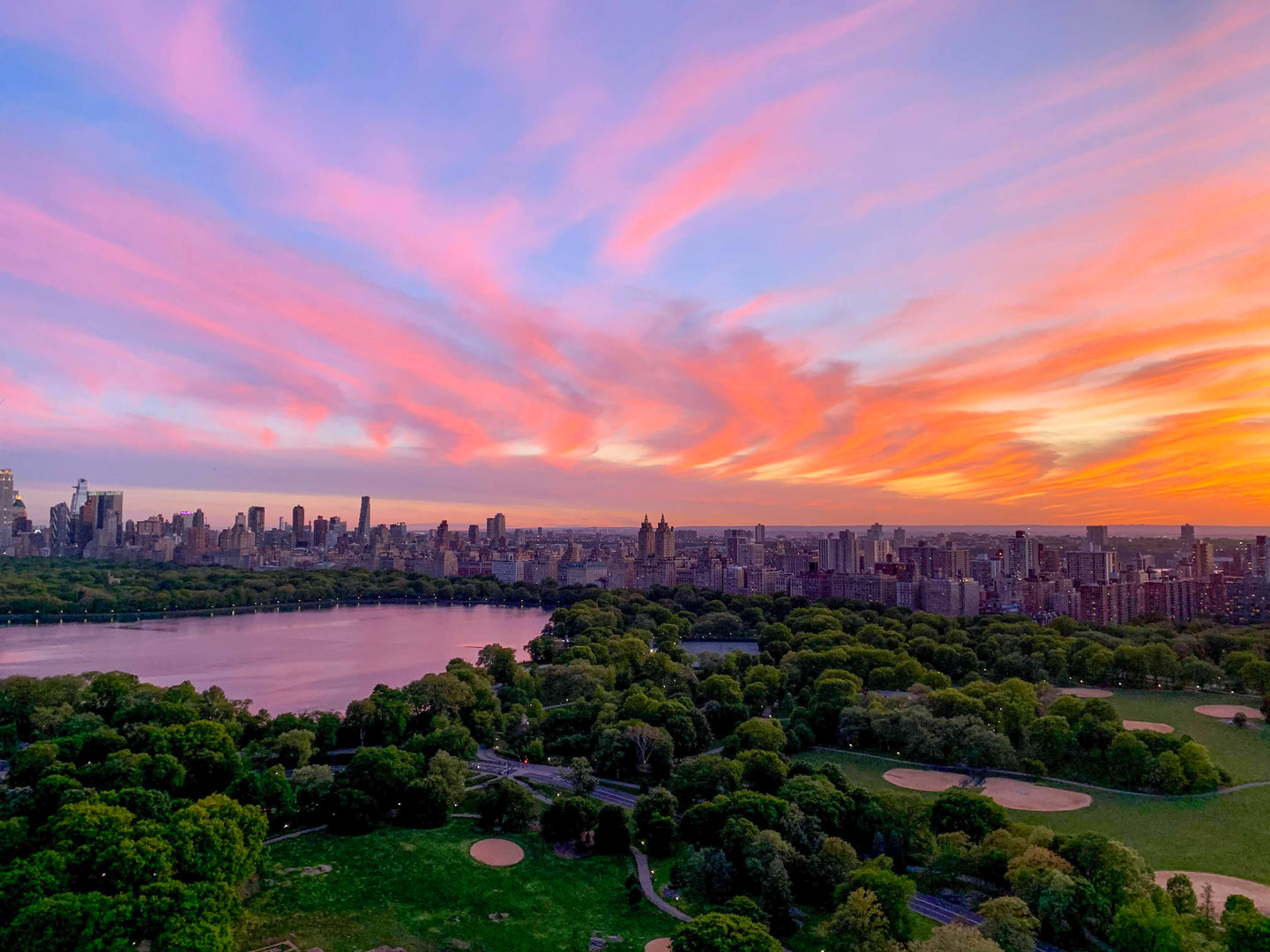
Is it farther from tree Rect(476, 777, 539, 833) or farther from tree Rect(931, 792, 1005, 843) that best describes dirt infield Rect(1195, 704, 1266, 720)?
tree Rect(476, 777, 539, 833)

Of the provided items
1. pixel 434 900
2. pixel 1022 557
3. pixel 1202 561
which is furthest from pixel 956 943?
pixel 1022 557

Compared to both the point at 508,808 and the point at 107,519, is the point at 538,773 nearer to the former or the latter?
the point at 508,808

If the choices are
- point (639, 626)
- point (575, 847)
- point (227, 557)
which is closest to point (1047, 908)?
point (575, 847)

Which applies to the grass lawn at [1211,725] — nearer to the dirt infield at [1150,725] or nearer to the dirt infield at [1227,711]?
the dirt infield at [1150,725]

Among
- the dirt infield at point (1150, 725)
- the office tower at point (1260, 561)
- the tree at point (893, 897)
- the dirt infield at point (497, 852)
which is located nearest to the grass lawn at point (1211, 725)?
the dirt infield at point (1150, 725)

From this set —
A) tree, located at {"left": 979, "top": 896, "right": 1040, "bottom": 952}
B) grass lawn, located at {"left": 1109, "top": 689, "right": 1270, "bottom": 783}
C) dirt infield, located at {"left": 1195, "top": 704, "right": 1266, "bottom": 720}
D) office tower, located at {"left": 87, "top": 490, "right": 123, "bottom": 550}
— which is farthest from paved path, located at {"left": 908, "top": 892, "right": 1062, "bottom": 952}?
office tower, located at {"left": 87, "top": 490, "right": 123, "bottom": 550}

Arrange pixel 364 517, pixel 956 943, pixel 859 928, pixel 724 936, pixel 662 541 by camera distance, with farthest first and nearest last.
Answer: pixel 364 517 < pixel 662 541 < pixel 859 928 < pixel 724 936 < pixel 956 943

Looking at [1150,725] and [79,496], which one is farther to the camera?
[79,496]
